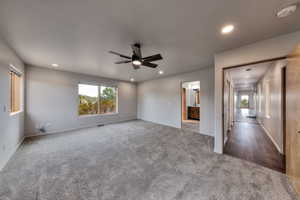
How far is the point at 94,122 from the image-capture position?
564cm

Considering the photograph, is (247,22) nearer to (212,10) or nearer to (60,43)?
(212,10)

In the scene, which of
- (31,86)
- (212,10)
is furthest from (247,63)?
(31,86)

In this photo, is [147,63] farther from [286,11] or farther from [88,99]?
[88,99]

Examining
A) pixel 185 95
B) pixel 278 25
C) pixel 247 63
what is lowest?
pixel 185 95

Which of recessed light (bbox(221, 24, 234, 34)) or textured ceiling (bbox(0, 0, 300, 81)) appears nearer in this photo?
textured ceiling (bbox(0, 0, 300, 81))

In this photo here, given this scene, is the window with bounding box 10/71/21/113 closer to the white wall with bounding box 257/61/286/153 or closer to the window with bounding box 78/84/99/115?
the window with bounding box 78/84/99/115

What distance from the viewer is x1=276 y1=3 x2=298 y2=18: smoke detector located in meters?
1.42

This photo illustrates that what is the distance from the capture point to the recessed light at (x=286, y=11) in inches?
55.9

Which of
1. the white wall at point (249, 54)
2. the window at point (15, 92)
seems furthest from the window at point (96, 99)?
the white wall at point (249, 54)

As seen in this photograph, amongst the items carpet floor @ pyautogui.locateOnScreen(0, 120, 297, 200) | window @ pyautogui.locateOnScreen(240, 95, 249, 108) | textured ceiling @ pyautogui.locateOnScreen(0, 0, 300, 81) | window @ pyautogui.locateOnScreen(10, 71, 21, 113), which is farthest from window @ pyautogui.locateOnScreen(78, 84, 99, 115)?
window @ pyautogui.locateOnScreen(240, 95, 249, 108)

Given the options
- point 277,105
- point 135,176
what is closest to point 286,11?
point 277,105

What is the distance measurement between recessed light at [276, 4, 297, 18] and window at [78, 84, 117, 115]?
6215 millimetres

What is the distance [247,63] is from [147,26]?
7.59ft

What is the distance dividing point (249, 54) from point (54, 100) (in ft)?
21.2
